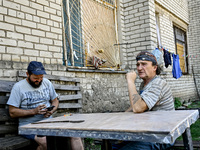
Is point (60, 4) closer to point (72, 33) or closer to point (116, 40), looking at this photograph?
point (72, 33)

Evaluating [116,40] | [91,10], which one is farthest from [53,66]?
[116,40]

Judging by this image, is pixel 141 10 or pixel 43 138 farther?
pixel 141 10

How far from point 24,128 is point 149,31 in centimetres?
559

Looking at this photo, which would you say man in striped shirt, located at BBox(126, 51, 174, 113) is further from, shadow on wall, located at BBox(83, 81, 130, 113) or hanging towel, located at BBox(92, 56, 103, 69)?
hanging towel, located at BBox(92, 56, 103, 69)

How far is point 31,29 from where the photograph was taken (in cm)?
397

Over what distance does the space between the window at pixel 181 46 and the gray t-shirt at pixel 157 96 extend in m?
7.89

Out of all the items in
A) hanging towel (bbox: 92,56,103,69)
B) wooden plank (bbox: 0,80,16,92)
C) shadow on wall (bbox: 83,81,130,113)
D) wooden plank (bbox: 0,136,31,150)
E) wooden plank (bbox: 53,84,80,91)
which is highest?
hanging towel (bbox: 92,56,103,69)

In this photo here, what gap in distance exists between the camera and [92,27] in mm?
5840

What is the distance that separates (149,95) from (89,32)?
3.92 meters

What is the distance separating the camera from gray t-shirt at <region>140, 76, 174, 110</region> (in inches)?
85.0

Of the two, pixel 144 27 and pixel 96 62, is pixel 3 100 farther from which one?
pixel 144 27

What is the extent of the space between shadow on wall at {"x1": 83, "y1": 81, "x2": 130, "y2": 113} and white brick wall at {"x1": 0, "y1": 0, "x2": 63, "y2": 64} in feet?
4.31

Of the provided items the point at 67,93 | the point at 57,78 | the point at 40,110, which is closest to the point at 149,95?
the point at 40,110

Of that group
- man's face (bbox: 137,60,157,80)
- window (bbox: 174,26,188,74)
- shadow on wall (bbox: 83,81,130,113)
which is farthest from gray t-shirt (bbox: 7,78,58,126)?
window (bbox: 174,26,188,74)
